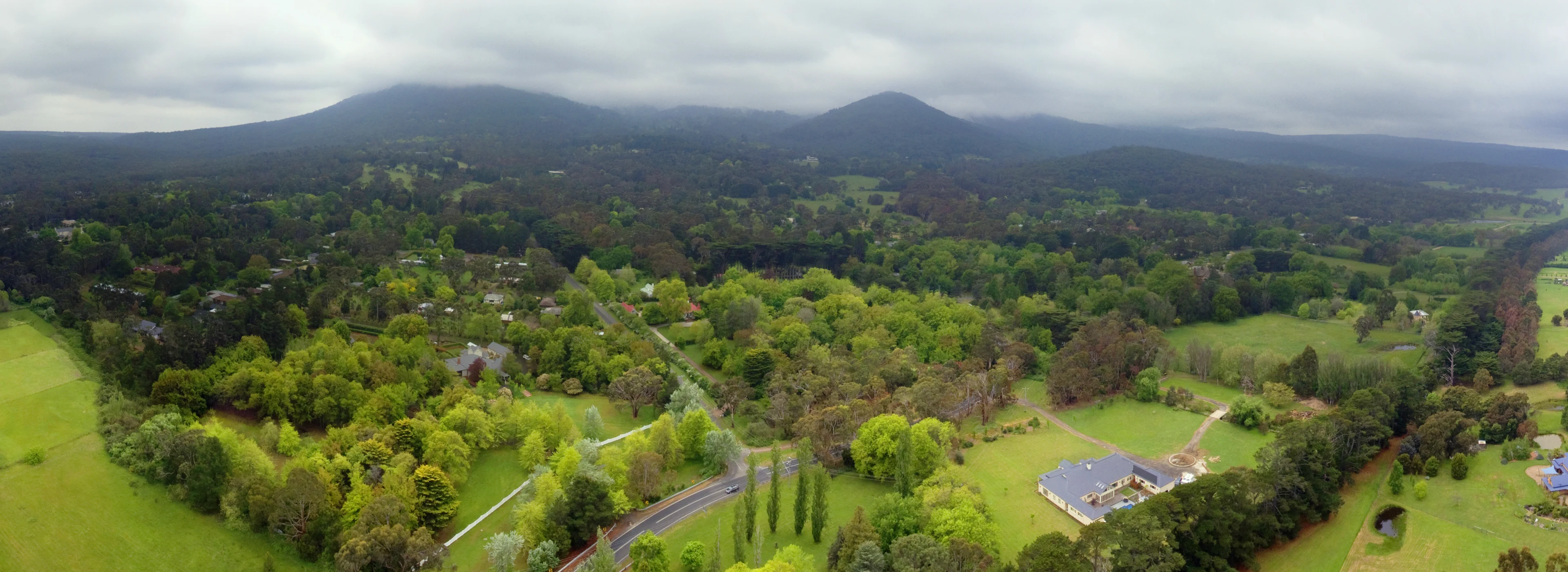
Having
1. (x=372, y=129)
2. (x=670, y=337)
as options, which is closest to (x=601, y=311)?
(x=670, y=337)

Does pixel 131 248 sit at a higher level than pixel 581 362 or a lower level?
higher

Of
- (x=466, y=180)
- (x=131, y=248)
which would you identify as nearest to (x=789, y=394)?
(x=131, y=248)

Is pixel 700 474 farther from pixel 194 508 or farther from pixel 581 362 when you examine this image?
pixel 194 508

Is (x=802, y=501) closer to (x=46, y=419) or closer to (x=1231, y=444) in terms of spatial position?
(x=1231, y=444)

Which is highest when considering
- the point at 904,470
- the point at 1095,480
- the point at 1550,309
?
the point at 1550,309

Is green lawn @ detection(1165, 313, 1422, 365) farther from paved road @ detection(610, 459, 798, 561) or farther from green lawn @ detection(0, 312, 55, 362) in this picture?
green lawn @ detection(0, 312, 55, 362)

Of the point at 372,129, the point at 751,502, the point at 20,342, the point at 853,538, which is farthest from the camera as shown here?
the point at 372,129

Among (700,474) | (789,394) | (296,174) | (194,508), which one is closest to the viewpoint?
(194,508)
